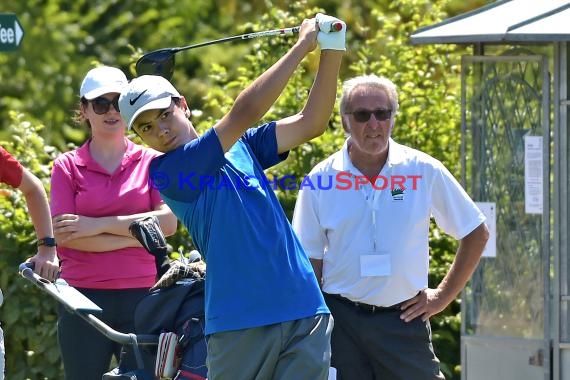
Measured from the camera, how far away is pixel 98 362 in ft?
19.7

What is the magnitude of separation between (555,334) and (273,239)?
233 cm

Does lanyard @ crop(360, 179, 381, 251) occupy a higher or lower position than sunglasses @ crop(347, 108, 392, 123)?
lower

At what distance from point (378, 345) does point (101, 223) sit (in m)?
1.35

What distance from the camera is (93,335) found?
6023mm

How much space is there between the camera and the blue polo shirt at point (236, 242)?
4.63 metres

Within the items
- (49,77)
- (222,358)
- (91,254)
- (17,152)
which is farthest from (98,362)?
(49,77)

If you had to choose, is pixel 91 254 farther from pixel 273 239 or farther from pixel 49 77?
pixel 49 77

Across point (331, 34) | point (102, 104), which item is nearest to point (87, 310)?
point (331, 34)

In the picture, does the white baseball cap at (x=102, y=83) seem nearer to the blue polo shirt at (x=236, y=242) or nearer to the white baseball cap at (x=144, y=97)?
the white baseball cap at (x=144, y=97)

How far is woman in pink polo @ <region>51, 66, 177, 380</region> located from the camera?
19.8 feet

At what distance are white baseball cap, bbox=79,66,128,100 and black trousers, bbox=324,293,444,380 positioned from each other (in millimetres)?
1350

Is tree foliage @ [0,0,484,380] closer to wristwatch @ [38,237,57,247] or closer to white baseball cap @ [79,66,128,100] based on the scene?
white baseball cap @ [79,66,128,100]

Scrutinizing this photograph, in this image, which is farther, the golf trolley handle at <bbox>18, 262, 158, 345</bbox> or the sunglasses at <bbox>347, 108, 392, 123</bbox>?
the sunglasses at <bbox>347, 108, 392, 123</bbox>

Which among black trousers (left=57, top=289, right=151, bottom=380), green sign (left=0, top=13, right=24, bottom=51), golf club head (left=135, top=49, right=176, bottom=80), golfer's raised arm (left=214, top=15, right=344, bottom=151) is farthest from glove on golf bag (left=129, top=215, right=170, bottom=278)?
green sign (left=0, top=13, right=24, bottom=51)
